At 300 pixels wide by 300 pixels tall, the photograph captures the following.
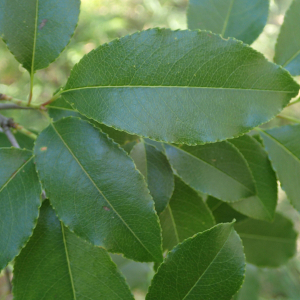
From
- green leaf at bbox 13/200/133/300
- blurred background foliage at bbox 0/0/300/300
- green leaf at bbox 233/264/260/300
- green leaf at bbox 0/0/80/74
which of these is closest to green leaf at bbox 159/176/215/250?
green leaf at bbox 13/200/133/300

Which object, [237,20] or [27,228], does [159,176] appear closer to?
[27,228]

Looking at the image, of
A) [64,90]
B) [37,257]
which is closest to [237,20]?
[64,90]

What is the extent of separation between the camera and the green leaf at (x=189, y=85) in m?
0.46

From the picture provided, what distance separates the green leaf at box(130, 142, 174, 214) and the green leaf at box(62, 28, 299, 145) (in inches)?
6.3

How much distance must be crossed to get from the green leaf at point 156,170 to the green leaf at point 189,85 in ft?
0.52

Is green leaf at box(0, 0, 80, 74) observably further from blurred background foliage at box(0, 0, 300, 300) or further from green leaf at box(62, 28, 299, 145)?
blurred background foliage at box(0, 0, 300, 300)

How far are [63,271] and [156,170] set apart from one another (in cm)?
25

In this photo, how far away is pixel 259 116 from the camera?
0.47 meters

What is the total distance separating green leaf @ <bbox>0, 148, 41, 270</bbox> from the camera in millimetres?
468

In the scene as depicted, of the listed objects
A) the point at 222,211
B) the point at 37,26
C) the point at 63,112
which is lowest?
the point at 222,211

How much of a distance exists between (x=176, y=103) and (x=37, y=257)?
345 mm

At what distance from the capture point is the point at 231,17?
0.71 meters

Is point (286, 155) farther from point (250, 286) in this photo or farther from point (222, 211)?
point (250, 286)

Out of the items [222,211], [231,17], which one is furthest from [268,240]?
[231,17]
